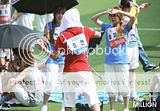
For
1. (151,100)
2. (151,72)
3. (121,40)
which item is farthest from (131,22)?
(151,72)

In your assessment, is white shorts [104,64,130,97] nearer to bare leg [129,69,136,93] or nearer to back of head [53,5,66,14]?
bare leg [129,69,136,93]

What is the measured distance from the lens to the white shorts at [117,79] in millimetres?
10086

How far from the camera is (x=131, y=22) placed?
990 cm

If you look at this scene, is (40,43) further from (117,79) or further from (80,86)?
(117,79)

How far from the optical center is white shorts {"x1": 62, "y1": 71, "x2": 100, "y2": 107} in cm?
894

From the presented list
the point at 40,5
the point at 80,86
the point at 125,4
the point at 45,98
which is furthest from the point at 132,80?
the point at 80,86

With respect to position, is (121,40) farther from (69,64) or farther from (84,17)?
(84,17)

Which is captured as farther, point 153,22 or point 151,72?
point 153,22

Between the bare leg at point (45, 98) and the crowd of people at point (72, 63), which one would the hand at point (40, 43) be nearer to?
the crowd of people at point (72, 63)

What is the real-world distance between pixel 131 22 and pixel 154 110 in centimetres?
148

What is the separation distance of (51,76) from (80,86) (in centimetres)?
151

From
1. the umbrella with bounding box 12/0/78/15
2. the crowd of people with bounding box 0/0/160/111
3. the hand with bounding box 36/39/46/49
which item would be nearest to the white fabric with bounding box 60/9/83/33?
the crowd of people with bounding box 0/0/160/111

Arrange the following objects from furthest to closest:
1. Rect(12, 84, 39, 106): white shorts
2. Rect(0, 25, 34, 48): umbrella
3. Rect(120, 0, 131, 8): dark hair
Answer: Rect(120, 0, 131, 8): dark hair < Rect(12, 84, 39, 106): white shorts < Rect(0, 25, 34, 48): umbrella

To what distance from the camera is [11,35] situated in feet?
33.3
